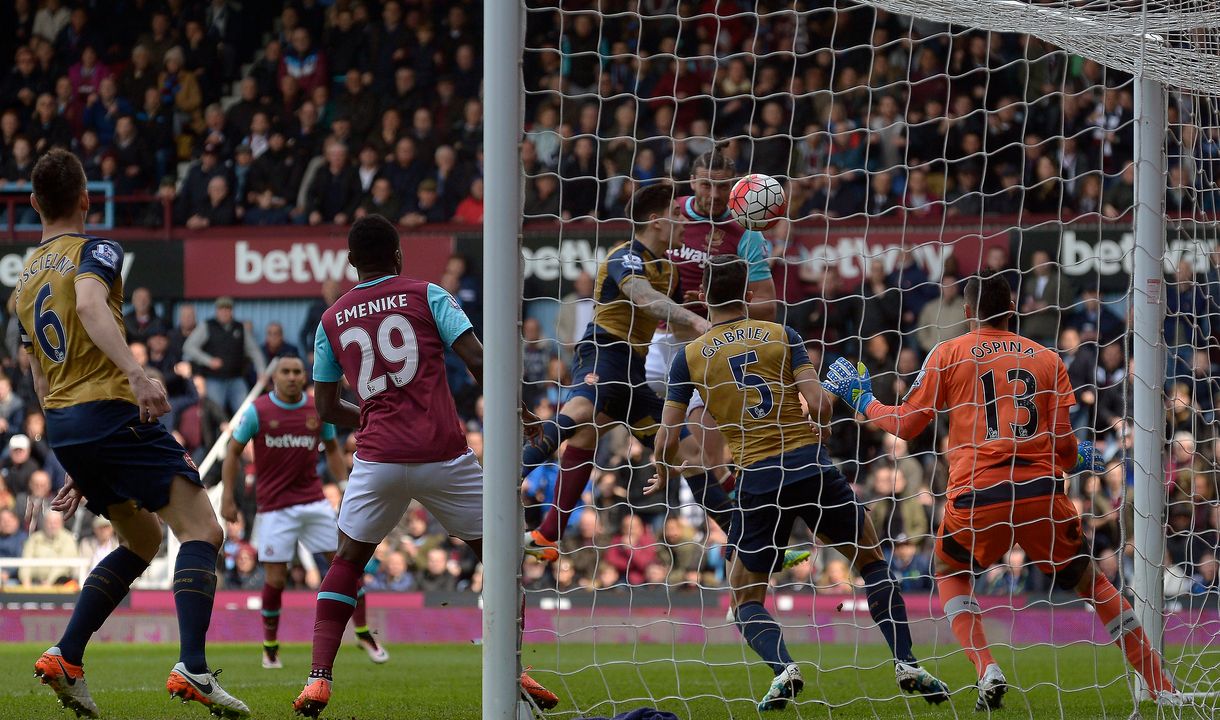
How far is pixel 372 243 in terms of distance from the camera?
6020 mm

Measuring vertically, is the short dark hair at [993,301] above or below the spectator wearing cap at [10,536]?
above

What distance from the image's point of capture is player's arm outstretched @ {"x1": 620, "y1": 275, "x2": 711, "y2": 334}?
7.23 metres

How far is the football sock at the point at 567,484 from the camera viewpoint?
7.55 metres

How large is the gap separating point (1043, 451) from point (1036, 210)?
9.79 meters

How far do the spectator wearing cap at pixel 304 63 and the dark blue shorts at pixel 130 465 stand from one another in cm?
1392

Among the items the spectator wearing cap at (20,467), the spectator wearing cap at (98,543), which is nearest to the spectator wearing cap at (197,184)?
the spectator wearing cap at (20,467)

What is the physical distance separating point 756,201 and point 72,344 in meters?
3.43

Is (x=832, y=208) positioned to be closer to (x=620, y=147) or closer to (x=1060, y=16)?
(x=620, y=147)

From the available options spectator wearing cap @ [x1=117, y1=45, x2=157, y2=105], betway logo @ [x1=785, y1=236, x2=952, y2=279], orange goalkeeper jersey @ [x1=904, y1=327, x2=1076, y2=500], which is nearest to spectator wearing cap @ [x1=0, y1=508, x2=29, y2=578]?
spectator wearing cap @ [x1=117, y1=45, x2=157, y2=105]

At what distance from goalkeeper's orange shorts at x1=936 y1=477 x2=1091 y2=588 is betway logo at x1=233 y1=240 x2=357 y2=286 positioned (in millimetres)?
11245

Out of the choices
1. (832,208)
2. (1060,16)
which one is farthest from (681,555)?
(1060,16)

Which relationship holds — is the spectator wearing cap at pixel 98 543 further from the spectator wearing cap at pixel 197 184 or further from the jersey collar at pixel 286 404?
the jersey collar at pixel 286 404

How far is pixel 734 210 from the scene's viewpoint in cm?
726

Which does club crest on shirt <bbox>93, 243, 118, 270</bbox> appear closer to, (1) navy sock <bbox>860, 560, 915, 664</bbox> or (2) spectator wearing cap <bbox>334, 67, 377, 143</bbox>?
(1) navy sock <bbox>860, 560, 915, 664</bbox>
